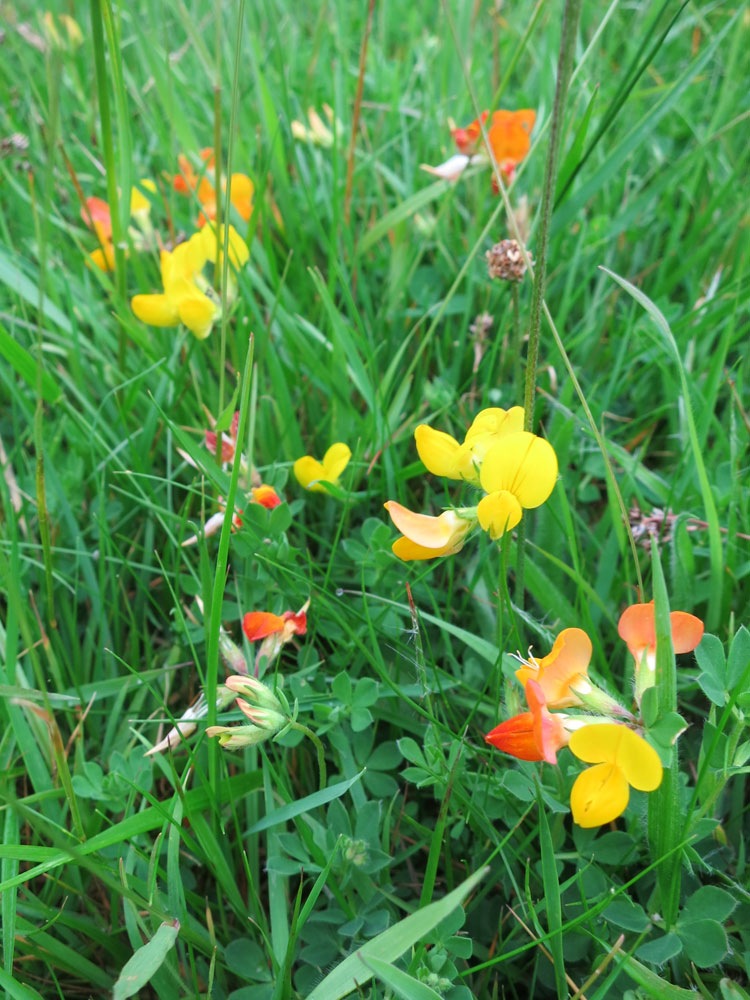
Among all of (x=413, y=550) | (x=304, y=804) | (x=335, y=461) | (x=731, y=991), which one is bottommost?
(x=731, y=991)

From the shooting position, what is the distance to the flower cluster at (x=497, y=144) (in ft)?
6.40

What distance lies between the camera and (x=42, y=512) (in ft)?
4.32

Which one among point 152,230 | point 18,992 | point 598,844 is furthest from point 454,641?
point 152,230

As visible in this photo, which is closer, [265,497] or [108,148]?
[265,497]

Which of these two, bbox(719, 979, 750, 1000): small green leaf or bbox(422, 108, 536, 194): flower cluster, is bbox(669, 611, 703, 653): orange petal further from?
bbox(422, 108, 536, 194): flower cluster

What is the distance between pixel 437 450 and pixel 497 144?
1298 mm

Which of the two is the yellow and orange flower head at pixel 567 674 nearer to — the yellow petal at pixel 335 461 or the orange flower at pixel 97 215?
the yellow petal at pixel 335 461

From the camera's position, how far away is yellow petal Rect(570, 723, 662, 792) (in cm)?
84

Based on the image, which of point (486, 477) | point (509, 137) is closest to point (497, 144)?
point (509, 137)

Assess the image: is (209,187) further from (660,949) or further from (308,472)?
(660,949)

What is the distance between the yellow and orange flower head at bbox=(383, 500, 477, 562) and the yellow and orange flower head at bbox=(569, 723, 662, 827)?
0.31 m

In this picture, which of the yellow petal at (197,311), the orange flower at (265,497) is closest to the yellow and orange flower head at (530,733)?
the orange flower at (265,497)

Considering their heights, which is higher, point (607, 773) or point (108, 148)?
point (108, 148)

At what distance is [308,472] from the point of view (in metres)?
1.45
